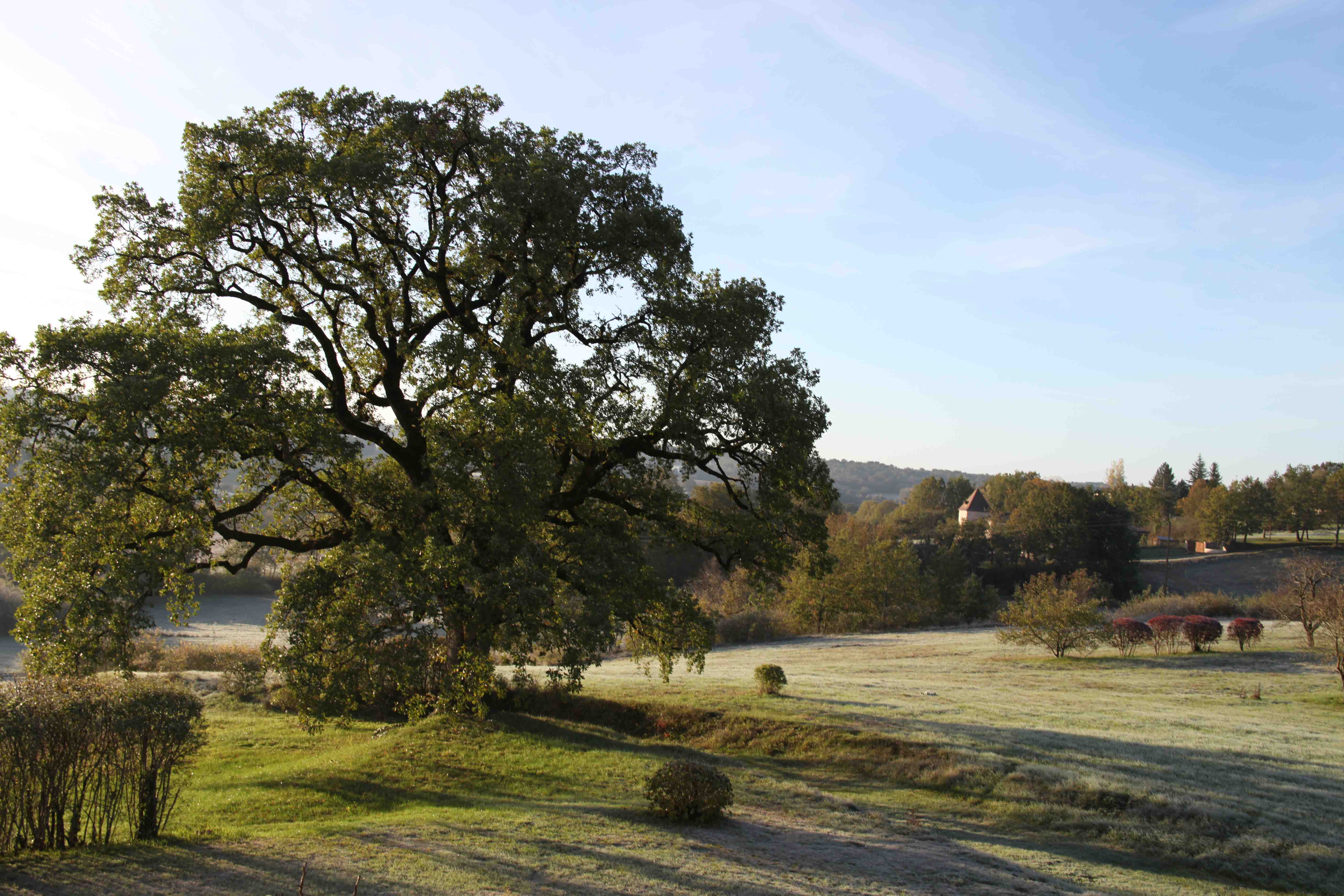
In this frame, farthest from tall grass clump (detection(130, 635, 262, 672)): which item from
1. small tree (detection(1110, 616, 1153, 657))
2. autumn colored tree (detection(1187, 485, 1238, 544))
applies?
autumn colored tree (detection(1187, 485, 1238, 544))

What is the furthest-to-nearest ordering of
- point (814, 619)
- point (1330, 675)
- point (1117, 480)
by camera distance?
point (1117, 480) → point (814, 619) → point (1330, 675)

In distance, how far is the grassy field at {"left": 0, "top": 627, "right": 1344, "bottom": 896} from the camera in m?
8.83

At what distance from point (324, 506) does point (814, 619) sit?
39.3 meters

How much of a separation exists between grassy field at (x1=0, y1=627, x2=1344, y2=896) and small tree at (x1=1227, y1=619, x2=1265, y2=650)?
9.21 m

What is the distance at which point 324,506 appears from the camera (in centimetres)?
1694

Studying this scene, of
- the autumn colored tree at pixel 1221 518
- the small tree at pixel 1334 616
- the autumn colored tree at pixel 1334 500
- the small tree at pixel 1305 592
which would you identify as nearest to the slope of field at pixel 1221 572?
the autumn colored tree at pixel 1221 518

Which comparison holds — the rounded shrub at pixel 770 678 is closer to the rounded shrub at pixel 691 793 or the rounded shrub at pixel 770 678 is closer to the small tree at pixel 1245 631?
the rounded shrub at pixel 691 793

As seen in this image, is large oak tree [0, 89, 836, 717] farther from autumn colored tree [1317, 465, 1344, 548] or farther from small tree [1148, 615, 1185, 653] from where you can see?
autumn colored tree [1317, 465, 1344, 548]

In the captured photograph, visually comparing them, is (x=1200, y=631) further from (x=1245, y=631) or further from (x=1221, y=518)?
(x=1221, y=518)

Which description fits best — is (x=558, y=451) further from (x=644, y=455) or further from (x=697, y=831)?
(x=697, y=831)

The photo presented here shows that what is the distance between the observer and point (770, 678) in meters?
22.0

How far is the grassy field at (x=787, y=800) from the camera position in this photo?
8828 millimetres

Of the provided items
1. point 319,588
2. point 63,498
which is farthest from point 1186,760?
point 63,498

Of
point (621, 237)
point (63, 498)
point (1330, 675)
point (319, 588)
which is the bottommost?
point (1330, 675)
